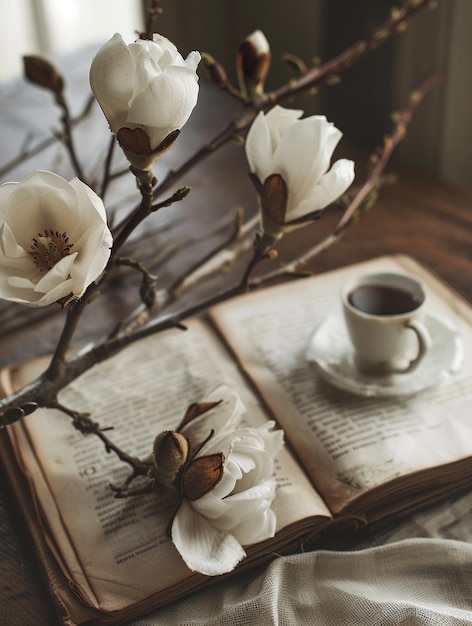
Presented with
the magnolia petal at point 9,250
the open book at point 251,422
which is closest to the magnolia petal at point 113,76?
the magnolia petal at point 9,250

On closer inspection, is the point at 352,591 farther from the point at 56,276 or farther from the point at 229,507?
the point at 56,276

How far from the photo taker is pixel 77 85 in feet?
4.94

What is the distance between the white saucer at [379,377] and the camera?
781 millimetres

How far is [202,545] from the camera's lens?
0.57 metres

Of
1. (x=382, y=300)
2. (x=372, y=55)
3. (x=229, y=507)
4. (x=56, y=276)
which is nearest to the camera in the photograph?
(x=56, y=276)

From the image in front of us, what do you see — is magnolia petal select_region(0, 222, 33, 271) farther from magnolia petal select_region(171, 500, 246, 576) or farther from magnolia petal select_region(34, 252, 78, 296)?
magnolia petal select_region(171, 500, 246, 576)

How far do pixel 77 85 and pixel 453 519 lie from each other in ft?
3.80

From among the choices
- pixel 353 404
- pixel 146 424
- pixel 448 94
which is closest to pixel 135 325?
pixel 146 424

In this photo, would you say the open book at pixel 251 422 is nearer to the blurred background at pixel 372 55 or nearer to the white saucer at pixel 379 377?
the white saucer at pixel 379 377

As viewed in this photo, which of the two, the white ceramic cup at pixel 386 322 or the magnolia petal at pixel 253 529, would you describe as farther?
the white ceramic cup at pixel 386 322

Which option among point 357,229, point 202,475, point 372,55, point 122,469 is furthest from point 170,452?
point 372,55

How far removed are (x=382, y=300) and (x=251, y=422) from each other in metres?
0.19

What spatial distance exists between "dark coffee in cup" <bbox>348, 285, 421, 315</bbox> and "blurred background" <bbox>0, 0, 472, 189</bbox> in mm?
493

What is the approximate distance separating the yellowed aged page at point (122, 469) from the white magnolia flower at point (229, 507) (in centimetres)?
6
